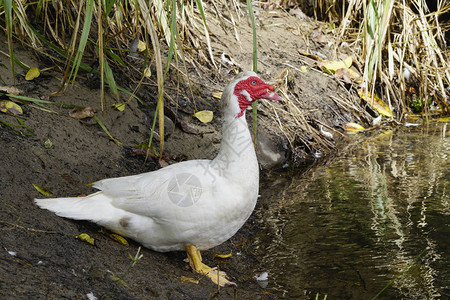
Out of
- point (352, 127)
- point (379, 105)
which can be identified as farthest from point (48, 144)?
point (379, 105)

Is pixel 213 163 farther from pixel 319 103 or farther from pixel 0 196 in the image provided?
pixel 319 103

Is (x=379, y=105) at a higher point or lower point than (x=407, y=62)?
lower

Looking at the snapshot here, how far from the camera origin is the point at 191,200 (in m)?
2.58

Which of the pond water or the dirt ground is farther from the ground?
the dirt ground

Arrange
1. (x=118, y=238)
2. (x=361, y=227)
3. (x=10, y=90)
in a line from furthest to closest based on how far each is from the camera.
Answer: (x=10, y=90) < (x=361, y=227) < (x=118, y=238)

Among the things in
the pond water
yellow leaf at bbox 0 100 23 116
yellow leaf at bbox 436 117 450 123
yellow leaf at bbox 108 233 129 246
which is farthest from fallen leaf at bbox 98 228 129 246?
yellow leaf at bbox 436 117 450 123

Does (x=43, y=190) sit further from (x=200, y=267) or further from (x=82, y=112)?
(x=82, y=112)

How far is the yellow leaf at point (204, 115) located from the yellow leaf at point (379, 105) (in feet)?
6.80

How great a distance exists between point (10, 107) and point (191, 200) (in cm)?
147

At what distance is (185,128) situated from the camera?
162 inches

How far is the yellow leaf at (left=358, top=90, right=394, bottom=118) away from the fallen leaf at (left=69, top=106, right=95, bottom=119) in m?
3.05

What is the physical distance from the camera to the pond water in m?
2.65

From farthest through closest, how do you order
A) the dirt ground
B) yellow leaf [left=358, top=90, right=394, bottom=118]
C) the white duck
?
yellow leaf [left=358, top=90, right=394, bottom=118], the white duck, the dirt ground

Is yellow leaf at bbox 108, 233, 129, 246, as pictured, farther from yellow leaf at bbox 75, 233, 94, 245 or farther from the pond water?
the pond water
